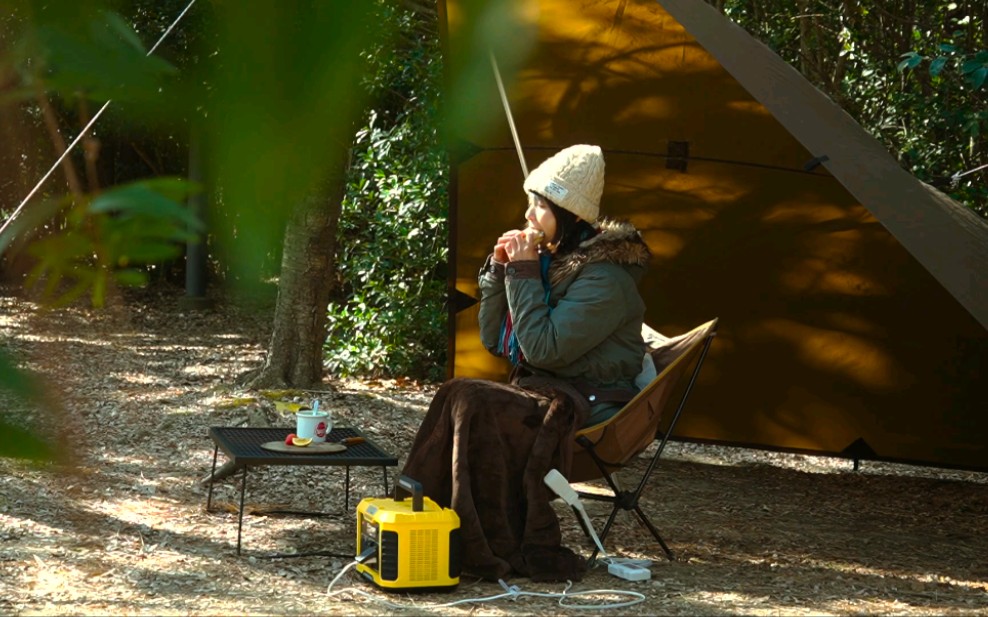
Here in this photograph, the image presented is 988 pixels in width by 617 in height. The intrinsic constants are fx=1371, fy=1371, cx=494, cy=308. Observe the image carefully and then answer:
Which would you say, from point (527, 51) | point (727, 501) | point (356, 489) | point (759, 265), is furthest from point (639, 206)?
point (527, 51)

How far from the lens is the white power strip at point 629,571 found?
322cm

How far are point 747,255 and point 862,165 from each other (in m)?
1.46

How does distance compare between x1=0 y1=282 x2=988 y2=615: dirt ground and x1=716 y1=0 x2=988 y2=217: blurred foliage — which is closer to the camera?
x1=0 y1=282 x2=988 y2=615: dirt ground

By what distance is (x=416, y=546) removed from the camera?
9.87 feet

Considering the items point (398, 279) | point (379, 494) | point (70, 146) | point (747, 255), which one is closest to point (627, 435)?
point (379, 494)

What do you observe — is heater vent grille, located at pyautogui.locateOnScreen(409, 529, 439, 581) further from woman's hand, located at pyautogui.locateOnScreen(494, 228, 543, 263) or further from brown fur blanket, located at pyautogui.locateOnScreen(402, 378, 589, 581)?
woman's hand, located at pyautogui.locateOnScreen(494, 228, 543, 263)

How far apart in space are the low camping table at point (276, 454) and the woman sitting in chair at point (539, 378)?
12 cm

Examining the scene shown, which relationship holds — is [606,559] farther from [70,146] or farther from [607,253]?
[70,146]

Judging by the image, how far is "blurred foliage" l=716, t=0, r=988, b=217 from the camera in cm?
568

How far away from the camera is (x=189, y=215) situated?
44 centimetres

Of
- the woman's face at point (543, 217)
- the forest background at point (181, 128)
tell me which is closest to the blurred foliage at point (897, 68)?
the woman's face at point (543, 217)

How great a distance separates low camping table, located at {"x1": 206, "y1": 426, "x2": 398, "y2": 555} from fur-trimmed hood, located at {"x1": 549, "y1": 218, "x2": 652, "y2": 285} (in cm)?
63

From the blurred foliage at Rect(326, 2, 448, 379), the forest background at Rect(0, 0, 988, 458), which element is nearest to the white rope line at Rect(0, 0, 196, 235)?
the forest background at Rect(0, 0, 988, 458)

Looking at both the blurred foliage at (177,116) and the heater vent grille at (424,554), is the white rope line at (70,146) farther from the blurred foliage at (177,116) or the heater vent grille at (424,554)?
the heater vent grille at (424,554)
